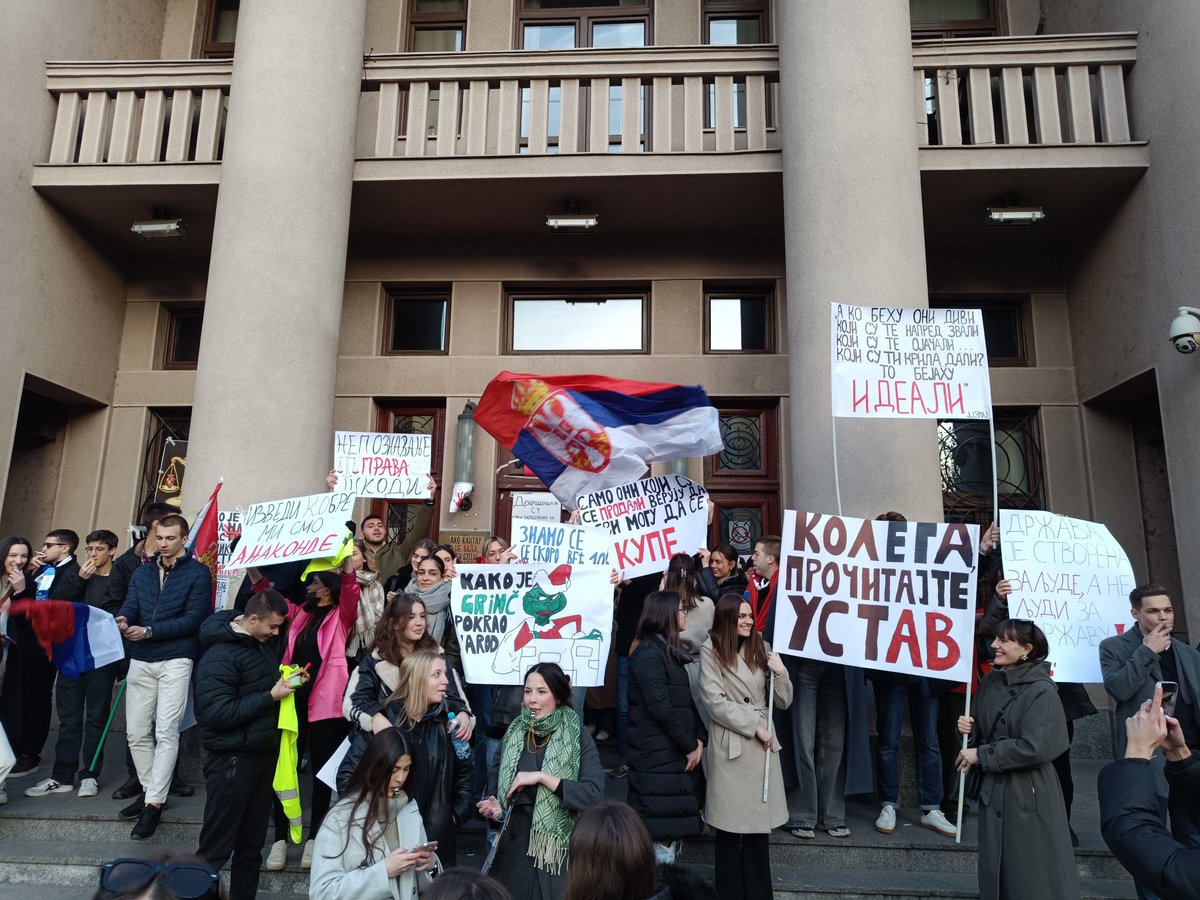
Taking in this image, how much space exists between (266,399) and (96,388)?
402cm

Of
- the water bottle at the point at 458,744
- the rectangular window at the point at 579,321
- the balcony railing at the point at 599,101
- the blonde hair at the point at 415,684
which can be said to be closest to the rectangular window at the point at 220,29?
the balcony railing at the point at 599,101

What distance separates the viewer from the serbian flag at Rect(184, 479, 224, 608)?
724 centimetres

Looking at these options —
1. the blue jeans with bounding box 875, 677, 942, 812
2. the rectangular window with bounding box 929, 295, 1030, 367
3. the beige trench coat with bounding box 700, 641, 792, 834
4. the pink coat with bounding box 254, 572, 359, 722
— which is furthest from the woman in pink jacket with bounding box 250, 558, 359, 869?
the rectangular window with bounding box 929, 295, 1030, 367

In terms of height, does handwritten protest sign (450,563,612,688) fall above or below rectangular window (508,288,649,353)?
below

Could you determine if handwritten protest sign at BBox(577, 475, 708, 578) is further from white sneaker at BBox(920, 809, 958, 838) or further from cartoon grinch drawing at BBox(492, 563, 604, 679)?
white sneaker at BBox(920, 809, 958, 838)

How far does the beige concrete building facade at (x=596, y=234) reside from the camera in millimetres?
8336

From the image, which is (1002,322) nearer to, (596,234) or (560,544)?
(596,234)

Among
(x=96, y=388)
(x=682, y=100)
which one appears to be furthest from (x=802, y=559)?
(x=96, y=388)

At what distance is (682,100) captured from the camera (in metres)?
9.82

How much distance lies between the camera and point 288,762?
523cm

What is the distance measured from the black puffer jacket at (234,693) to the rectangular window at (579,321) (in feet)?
21.3

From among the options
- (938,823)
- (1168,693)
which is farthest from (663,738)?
(1168,693)

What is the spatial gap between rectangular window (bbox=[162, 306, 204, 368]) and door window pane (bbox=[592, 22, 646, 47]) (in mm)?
6688

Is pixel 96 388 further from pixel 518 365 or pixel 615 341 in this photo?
pixel 615 341
